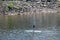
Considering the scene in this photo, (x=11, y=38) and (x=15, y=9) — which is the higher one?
(x=11, y=38)

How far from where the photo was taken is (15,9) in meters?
42.3

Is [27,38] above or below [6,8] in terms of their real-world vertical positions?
above

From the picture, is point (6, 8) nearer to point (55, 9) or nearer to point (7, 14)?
point (7, 14)


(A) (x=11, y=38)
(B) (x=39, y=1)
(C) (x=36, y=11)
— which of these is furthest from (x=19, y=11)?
(A) (x=11, y=38)

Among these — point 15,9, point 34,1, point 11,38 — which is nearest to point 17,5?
point 15,9

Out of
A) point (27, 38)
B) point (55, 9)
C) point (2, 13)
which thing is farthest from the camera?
point (55, 9)

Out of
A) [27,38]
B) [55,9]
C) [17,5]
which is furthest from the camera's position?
[55,9]

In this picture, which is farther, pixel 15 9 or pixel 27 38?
pixel 15 9

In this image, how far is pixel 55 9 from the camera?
4647 centimetres

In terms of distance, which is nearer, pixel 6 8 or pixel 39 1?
pixel 6 8

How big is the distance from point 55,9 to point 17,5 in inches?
297

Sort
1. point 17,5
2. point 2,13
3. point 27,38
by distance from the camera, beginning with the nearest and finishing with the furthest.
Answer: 1. point 27,38
2. point 2,13
3. point 17,5

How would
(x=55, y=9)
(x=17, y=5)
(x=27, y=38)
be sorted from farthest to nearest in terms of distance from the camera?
(x=55, y=9) → (x=17, y=5) → (x=27, y=38)

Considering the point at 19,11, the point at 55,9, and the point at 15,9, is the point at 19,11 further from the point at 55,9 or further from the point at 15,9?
the point at 55,9
